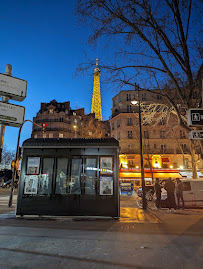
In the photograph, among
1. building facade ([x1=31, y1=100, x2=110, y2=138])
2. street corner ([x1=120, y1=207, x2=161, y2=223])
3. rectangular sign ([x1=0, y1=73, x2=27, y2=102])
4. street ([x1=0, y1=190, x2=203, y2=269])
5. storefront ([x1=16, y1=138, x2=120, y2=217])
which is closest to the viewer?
street ([x1=0, y1=190, x2=203, y2=269])

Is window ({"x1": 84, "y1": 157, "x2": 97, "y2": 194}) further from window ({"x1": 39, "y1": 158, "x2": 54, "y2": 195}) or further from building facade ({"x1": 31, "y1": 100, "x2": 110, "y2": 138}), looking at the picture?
building facade ({"x1": 31, "y1": 100, "x2": 110, "y2": 138})

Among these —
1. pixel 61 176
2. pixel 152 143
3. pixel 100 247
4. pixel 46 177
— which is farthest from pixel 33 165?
pixel 152 143

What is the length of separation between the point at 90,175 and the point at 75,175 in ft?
2.15

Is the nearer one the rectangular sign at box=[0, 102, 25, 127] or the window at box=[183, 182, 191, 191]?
the rectangular sign at box=[0, 102, 25, 127]

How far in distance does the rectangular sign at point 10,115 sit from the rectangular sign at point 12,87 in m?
0.28

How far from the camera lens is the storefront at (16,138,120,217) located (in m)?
8.65

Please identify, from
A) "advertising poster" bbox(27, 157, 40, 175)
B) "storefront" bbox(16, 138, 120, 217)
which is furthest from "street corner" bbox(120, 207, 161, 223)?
"advertising poster" bbox(27, 157, 40, 175)

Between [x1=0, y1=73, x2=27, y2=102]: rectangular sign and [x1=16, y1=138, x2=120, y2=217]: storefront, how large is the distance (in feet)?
15.7

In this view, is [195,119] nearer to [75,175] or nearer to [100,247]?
[100,247]

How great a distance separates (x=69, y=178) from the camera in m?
8.89

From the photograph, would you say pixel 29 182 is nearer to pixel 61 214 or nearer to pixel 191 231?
pixel 61 214

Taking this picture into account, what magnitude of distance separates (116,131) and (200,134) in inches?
1479

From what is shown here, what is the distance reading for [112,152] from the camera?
9070 mm

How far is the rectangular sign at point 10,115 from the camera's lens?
4.19 m
